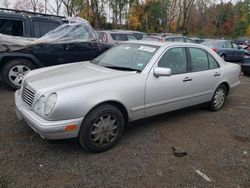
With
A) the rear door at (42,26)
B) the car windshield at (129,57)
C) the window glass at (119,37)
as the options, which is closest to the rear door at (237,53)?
the window glass at (119,37)

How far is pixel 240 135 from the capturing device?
13.5 feet

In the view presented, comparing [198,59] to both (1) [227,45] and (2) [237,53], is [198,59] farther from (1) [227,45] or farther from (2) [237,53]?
(2) [237,53]

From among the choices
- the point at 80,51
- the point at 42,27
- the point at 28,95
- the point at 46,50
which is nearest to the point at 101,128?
the point at 28,95

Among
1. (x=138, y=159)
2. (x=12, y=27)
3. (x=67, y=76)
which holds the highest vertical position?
(x=12, y=27)

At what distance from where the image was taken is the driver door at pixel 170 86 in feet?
12.2

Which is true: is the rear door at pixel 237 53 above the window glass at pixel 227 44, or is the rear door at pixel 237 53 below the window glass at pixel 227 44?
below

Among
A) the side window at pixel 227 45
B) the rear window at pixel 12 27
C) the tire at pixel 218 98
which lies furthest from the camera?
the side window at pixel 227 45

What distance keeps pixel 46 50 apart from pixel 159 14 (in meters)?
40.8

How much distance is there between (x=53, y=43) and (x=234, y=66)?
14.2 ft

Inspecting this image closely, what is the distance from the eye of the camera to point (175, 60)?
416cm

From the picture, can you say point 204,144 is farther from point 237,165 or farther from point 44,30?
point 44,30

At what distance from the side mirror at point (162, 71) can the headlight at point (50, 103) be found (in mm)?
1540

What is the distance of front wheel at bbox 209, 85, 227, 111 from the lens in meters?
5.02

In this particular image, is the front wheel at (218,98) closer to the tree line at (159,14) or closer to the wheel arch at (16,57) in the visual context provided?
the wheel arch at (16,57)
